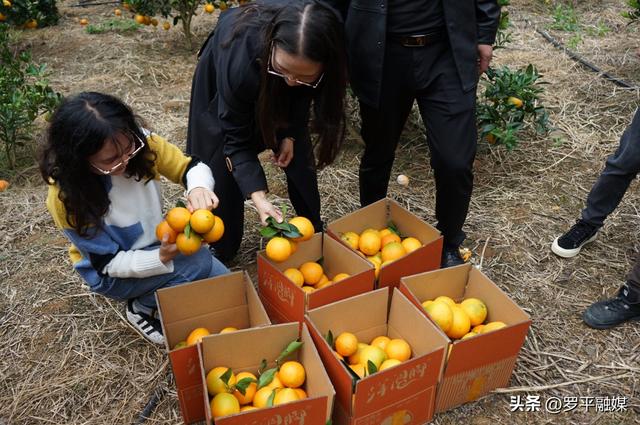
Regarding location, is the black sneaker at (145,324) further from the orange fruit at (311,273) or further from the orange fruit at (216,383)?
the orange fruit at (311,273)

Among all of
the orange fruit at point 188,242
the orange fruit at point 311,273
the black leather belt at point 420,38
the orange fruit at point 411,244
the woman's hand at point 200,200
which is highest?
the black leather belt at point 420,38

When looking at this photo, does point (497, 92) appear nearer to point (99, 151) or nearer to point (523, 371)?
point (523, 371)

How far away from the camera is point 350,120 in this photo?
4.08m

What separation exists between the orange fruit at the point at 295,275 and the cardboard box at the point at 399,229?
25 cm

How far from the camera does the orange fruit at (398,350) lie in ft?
6.67

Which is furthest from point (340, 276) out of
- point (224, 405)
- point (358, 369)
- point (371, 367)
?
point (224, 405)

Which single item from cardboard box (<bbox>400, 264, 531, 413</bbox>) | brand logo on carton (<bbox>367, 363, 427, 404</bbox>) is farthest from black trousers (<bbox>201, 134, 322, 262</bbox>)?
brand logo on carton (<bbox>367, 363, 427, 404</bbox>)

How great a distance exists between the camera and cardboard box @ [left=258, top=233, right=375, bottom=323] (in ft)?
6.96

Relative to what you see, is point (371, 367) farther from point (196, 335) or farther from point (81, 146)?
point (81, 146)

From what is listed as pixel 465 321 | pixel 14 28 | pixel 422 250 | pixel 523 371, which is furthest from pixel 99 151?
pixel 14 28

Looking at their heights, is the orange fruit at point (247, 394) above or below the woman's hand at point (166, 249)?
below

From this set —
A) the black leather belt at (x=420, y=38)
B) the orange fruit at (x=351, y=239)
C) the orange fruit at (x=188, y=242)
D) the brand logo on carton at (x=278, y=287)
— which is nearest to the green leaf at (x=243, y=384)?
the brand logo on carton at (x=278, y=287)

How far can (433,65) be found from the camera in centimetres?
238

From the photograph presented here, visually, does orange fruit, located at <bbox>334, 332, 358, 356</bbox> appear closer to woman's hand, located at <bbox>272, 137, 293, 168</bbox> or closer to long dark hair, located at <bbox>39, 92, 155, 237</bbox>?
woman's hand, located at <bbox>272, 137, 293, 168</bbox>
